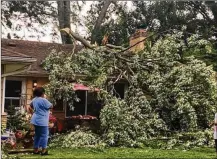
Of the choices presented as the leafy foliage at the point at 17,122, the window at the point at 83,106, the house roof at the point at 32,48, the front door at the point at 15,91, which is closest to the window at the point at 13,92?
the front door at the point at 15,91

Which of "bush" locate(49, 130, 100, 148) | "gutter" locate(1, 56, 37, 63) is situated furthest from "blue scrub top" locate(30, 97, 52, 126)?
"bush" locate(49, 130, 100, 148)

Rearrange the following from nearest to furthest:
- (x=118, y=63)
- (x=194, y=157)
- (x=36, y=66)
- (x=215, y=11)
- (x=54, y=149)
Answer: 1. (x=194, y=157)
2. (x=54, y=149)
3. (x=118, y=63)
4. (x=36, y=66)
5. (x=215, y=11)

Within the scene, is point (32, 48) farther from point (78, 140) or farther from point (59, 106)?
point (78, 140)

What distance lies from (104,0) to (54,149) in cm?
1976

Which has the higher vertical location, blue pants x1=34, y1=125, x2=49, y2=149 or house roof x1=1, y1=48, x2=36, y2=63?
house roof x1=1, y1=48, x2=36, y2=63

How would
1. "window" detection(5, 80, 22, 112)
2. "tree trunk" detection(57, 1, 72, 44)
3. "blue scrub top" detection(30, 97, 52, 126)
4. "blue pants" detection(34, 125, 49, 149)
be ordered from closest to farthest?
1. "blue scrub top" detection(30, 97, 52, 126)
2. "blue pants" detection(34, 125, 49, 149)
3. "window" detection(5, 80, 22, 112)
4. "tree trunk" detection(57, 1, 72, 44)

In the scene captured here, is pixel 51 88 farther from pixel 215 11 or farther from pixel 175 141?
pixel 215 11

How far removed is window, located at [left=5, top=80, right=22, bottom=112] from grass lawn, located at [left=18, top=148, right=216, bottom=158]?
190 inches

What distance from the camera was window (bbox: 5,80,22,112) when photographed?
1455 cm

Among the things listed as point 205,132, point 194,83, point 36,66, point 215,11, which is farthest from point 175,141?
point 215,11

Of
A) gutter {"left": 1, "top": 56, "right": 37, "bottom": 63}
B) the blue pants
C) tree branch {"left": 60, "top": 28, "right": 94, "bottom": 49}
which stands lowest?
the blue pants

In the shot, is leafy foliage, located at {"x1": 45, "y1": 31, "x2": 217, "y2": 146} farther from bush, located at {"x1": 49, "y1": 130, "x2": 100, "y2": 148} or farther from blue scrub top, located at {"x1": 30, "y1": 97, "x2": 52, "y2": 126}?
blue scrub top, located at {"x1": 30, "y1": 97, "x2": 52, "y2": 126}

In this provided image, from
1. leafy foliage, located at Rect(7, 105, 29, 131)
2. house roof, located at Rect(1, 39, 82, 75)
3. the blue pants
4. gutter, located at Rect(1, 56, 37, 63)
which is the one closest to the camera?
the blue pants

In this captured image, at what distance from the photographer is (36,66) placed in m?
15.4
